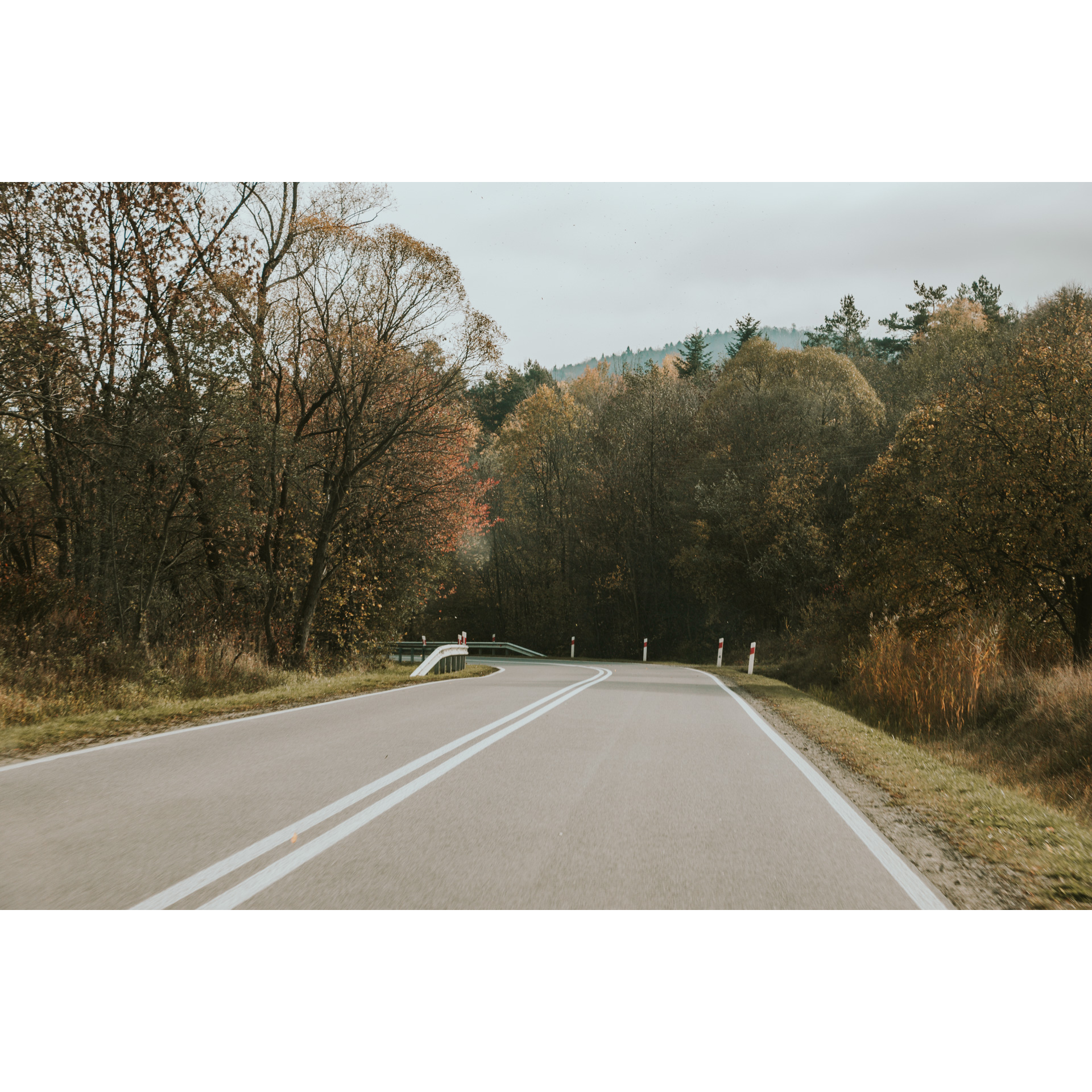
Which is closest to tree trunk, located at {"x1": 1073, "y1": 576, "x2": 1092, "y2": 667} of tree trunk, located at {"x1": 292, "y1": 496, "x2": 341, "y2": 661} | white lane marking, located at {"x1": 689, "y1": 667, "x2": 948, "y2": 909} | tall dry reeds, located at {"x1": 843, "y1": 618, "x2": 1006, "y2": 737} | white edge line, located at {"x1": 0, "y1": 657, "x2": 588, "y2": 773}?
tall dry reeds, located at {"x1": 843, "y1": 618, "x2": 1006, "y2": 737}

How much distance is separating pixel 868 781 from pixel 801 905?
4.47 m

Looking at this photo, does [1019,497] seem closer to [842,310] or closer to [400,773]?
[400,773]

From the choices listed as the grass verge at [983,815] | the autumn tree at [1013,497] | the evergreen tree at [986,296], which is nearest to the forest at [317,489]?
the autumn tree at [1013,497]

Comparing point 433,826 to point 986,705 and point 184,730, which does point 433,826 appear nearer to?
point 184,730

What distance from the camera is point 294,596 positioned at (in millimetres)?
23266

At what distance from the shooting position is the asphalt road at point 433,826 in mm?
4523

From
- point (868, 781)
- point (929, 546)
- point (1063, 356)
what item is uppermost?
point (1063, 356)

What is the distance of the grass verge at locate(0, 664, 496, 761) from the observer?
8.98 metres

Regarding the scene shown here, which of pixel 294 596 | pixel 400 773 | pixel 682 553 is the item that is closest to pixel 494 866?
pixel 400 773

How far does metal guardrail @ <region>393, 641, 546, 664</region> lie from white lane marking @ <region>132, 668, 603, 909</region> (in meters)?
17.2

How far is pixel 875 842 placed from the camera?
5.92 m

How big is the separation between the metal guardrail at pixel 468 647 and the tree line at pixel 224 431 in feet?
13.7

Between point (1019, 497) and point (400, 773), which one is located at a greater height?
point (1019, 497)

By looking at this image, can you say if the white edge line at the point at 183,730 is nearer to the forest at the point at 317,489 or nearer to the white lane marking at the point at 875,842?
the forest at the point at 317,489
